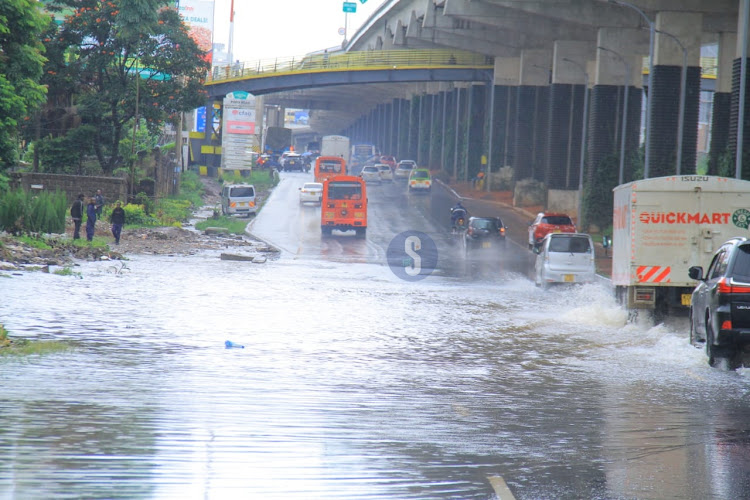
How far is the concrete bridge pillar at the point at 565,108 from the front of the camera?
65.9 metres

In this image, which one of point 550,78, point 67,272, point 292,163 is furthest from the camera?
point 292,163

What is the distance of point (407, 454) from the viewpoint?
9000 millimetres

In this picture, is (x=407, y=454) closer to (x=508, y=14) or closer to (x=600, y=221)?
(x=600, y=221)

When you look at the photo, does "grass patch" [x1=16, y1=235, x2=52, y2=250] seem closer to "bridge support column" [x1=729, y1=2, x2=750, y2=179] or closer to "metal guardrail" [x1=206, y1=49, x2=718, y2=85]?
"bridge support column" [x1=729, y1=2, x2=750, y2=179]

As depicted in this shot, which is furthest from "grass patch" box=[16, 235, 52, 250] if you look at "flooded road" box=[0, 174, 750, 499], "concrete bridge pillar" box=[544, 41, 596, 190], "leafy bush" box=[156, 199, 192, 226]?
"concrete bridge pillar" box=[544, 41, 596, 190]

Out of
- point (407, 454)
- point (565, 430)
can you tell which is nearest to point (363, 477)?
point (407, 454)

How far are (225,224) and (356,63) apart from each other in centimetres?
4517

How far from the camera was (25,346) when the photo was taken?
1475 centimetres

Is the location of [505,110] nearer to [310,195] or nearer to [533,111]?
[533,111]

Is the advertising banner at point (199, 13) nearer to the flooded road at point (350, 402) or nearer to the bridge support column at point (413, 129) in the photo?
the bridge support column at point (413, 129)

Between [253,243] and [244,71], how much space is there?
4830 centimetres

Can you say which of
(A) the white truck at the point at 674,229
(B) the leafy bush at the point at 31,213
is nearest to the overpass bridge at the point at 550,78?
(A) the white truck at the point at 674,229

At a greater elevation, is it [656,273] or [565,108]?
[565,108]

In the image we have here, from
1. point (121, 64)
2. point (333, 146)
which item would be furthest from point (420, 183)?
point (121, 64)
